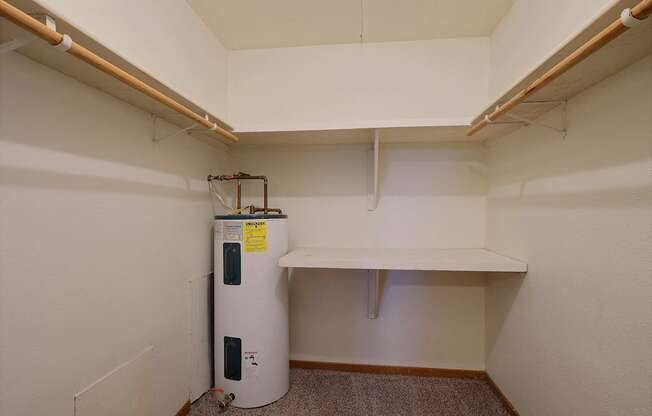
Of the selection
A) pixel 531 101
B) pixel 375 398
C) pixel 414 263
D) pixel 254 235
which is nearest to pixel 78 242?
pixel 254 235

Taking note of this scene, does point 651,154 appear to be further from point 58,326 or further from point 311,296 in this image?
point 58,326

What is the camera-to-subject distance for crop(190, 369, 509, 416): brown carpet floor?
151cm

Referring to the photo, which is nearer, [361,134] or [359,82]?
[361,134]

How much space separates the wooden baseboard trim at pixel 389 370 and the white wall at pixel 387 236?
1.3 inches

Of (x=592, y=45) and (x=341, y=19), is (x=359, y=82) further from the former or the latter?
(x=592, y=45)

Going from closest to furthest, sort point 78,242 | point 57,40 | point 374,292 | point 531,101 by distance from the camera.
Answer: point 57,40
point 78,242
point 531,101
point 374,292

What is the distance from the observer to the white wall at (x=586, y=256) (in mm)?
815

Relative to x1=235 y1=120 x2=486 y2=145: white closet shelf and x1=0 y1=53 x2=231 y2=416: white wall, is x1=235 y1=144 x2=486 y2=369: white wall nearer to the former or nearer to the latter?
x1=235 y1=120 x2=486 y2=145: white closet shelf

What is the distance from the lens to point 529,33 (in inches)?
52.9

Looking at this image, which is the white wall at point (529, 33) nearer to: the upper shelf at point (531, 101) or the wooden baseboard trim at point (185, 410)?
the upper shelf at point (531, 101)

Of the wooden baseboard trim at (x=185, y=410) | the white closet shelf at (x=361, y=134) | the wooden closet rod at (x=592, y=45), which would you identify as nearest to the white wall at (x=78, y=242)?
the wooden baseboard trim at (x=185, y=410)

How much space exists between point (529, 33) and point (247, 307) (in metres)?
2.12

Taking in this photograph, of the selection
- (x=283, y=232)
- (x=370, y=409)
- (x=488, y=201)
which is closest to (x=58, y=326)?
(x=283, y=232)

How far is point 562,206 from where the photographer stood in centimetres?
110
